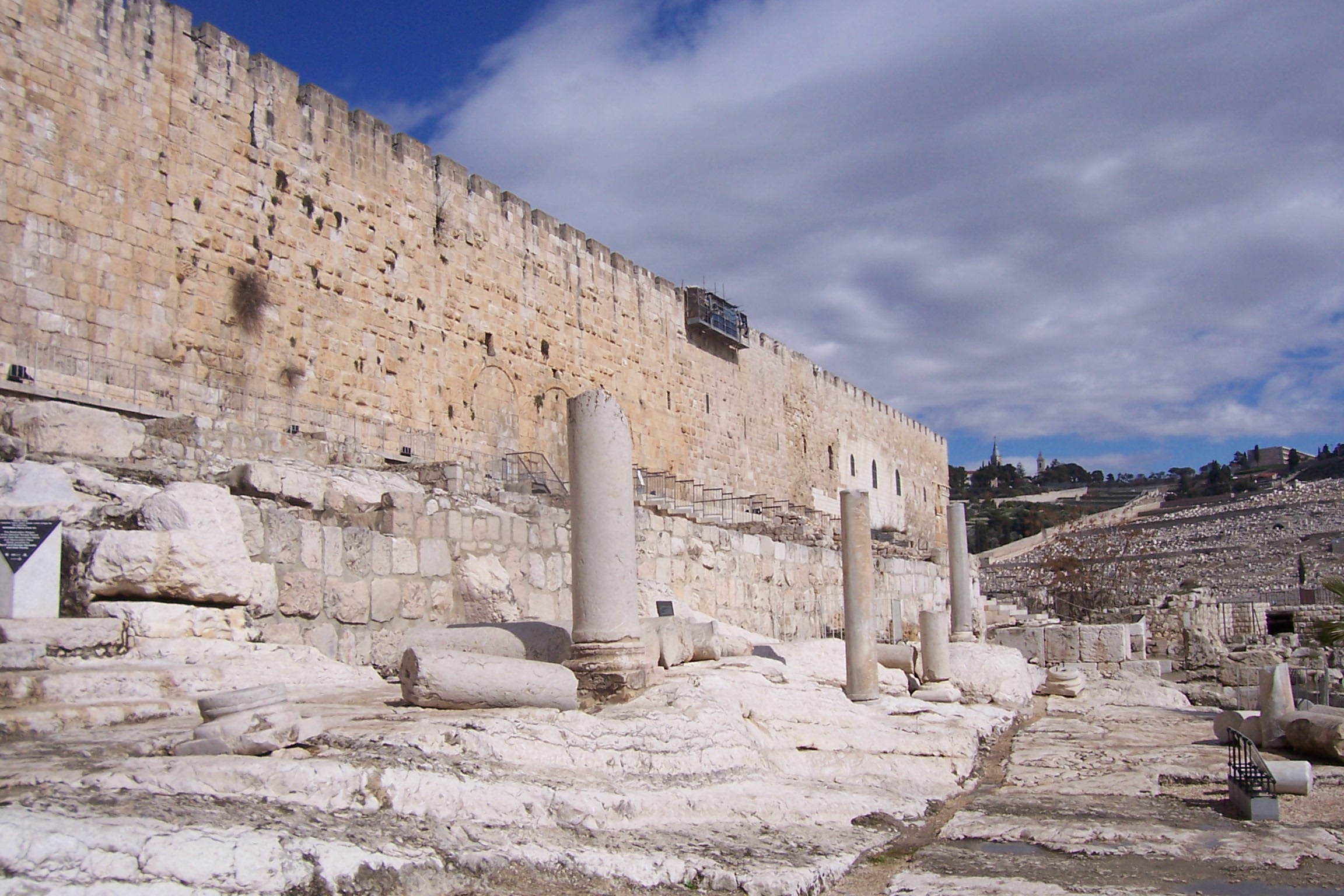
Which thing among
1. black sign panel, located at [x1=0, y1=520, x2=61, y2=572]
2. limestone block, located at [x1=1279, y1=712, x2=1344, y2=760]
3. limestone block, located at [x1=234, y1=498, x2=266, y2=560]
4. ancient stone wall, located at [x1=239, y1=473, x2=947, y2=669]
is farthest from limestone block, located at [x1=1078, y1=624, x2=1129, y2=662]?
black sign panel, located at [x1=0, y1=520, x2=61, y2=572]

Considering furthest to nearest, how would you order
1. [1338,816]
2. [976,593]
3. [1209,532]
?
[1209,532] < [976,593] < [1338,816]

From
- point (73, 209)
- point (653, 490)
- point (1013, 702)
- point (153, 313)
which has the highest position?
point (73, 209)

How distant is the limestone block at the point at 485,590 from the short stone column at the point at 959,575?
10662 mm

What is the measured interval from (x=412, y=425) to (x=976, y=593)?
14316 millimetres

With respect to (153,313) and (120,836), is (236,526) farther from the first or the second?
(153,313)

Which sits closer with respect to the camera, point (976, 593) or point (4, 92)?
point (4, 92)

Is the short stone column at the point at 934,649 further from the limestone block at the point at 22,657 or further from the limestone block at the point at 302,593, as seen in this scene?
the limestone block at the point at 22,657

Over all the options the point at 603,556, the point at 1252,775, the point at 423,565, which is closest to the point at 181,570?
the point at 423,565

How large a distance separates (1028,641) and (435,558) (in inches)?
584

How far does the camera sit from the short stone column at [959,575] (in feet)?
60.5

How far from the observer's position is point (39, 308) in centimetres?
1215

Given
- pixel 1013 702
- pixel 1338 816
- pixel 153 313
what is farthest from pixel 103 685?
pixel 1013 702

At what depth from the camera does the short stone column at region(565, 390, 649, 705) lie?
737 cm

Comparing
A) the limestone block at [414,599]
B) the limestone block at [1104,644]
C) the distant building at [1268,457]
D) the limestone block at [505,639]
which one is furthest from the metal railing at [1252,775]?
the distant building at [1268,457]
